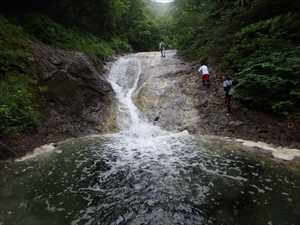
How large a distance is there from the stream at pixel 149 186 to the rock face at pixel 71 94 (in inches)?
73.6

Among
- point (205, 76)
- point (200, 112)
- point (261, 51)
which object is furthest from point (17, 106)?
point (261, 51)

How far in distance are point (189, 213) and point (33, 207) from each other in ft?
A: 11.7

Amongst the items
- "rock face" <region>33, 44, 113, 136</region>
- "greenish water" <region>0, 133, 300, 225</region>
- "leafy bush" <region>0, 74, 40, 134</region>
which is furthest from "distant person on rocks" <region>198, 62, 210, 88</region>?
"leafy bush" <region>0, 74, 40, 134</region>

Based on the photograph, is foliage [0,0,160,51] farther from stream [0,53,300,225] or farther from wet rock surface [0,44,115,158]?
stream [0,53,300,225]

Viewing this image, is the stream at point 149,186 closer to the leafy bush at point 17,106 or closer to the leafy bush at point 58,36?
the leafy bush at point 17,106

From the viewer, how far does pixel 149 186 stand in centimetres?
641

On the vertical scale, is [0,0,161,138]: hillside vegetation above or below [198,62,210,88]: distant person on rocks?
above

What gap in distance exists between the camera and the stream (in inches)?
202

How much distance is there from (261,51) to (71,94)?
989 centimetres

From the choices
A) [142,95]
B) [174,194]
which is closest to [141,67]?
[142,95]

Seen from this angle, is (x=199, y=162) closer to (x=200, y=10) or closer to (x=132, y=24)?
(x=200, y=10)

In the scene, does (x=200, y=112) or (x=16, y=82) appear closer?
(x=16, y=82)

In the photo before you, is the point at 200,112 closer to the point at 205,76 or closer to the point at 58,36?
the point at 205,76

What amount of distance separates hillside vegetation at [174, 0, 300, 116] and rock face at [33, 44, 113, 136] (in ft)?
23.5
